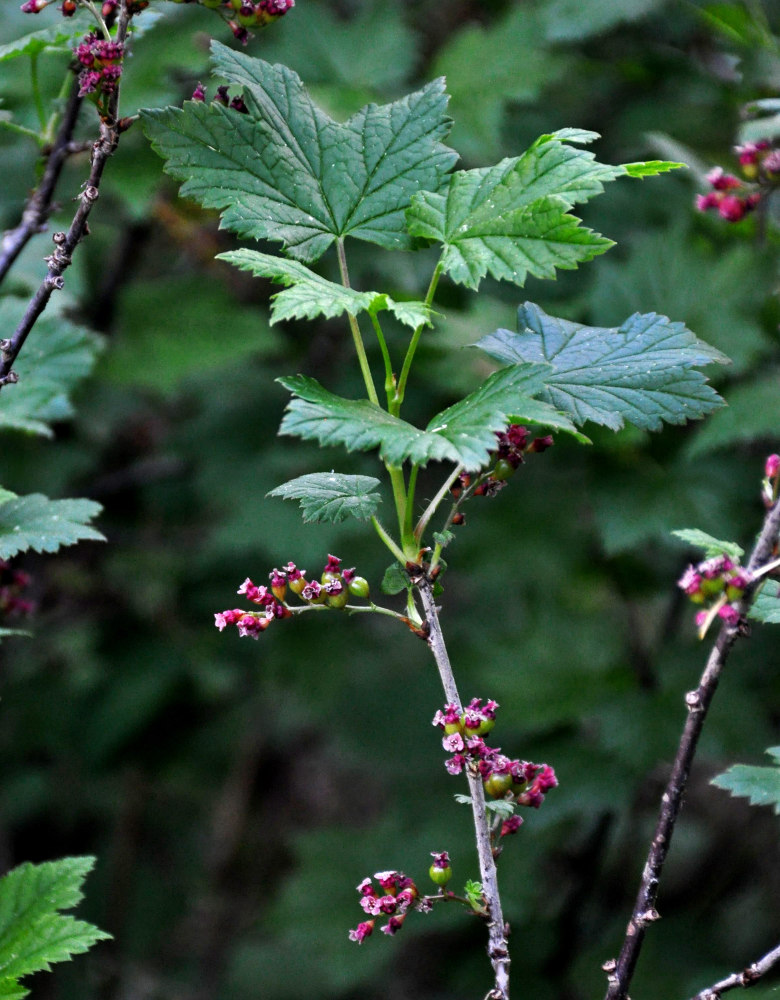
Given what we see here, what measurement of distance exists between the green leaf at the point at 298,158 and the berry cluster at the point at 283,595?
0.38 meters

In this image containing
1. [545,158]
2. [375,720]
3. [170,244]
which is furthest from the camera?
[170,244]

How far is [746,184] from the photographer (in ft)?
5.27

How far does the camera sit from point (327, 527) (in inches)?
104

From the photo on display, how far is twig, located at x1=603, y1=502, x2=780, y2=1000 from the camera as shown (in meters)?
0.90

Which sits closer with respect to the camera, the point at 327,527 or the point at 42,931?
the point at 42,931

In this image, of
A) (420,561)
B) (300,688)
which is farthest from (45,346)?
(300,688)

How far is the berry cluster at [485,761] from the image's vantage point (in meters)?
0.96

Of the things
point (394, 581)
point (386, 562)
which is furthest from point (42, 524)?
point (386, 562)

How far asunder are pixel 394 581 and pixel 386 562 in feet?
6.22

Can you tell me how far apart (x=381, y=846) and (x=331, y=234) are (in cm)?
241

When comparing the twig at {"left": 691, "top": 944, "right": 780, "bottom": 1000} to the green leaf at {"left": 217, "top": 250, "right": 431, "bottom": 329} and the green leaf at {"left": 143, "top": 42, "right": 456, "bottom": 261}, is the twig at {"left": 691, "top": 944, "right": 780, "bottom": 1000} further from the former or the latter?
the green leaf at {"left": 143, "top": 42, "right": 456, "bottom": 261}

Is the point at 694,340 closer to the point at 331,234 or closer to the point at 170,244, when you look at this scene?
the point at 331,234

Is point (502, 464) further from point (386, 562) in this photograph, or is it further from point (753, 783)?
point (386, 562)

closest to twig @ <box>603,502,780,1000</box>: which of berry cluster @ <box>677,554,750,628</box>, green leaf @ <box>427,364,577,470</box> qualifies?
berry cluster @ <box>677,554,750,628</box>
